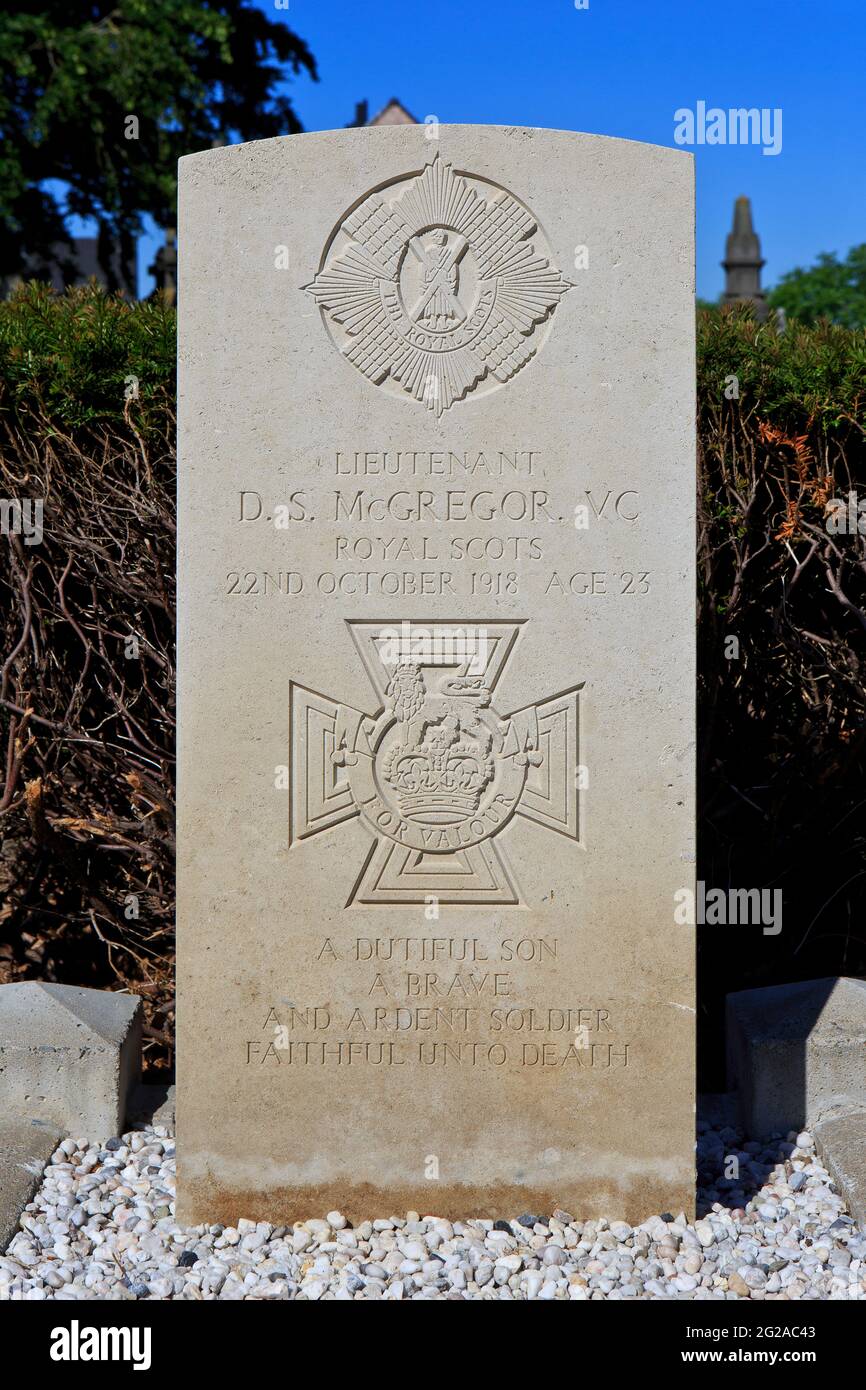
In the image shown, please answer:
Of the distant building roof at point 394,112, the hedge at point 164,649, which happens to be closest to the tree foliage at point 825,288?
the distant building roof at point 394,112

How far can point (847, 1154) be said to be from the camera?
3.49 m

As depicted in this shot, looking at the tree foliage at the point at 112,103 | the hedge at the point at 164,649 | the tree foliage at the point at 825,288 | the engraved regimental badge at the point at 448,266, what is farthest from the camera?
the tree foliage at the point at 825,288

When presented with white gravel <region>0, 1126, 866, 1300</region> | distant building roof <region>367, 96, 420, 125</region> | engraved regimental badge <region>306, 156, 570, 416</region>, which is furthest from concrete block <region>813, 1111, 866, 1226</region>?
distant building roof <region>367, 96, 420, 125</region>

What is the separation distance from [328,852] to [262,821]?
0.60 feet

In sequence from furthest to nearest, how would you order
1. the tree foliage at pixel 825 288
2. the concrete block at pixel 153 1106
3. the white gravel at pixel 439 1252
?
the tree foliage at pixel 825 288
the concrete block at pixel 153 1106
the white gravel at pixel 439 1252

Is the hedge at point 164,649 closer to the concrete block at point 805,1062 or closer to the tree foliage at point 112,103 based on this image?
the concrete block at point 805,1062

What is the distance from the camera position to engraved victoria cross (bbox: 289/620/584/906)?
3230 millimetres

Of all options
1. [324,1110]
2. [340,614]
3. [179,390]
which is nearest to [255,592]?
[340,614]

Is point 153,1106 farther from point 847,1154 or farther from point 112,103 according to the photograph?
point 112,103

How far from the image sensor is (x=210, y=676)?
321cm

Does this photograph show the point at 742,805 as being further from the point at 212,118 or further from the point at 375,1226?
the point at 212,118

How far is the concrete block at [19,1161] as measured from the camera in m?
3.25

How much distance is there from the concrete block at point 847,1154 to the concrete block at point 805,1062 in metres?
0.07

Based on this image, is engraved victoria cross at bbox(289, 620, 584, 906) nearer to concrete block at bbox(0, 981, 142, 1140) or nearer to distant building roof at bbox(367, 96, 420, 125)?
concrete block at bbox(0, 981, 142, 1140)
